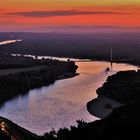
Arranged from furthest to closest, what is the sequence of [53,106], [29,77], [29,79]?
[29,77]
[29,79]
[53,106]

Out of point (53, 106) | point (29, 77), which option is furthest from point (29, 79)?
point (53, 106)

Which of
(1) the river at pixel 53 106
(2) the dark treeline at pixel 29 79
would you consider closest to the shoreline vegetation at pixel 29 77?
(2) the dark treeline at pixel 29 79

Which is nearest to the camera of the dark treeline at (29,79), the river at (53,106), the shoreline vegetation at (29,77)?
the river at (53,106)

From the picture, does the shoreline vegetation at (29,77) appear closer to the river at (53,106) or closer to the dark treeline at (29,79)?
the dark treeline at (29,79)

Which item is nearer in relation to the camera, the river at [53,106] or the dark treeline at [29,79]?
the river at [53,106]

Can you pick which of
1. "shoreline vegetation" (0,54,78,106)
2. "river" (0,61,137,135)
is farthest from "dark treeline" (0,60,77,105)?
"river" (0,61,137,135)

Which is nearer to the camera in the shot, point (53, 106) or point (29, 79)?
point (53, 106)

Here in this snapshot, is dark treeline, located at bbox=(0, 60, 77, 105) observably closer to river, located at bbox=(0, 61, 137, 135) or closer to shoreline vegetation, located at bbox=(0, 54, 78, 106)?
shoreline vegetation, located at bbox=(0, 54, 78, 106)

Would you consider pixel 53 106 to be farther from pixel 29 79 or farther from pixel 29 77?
pixel 29 77
